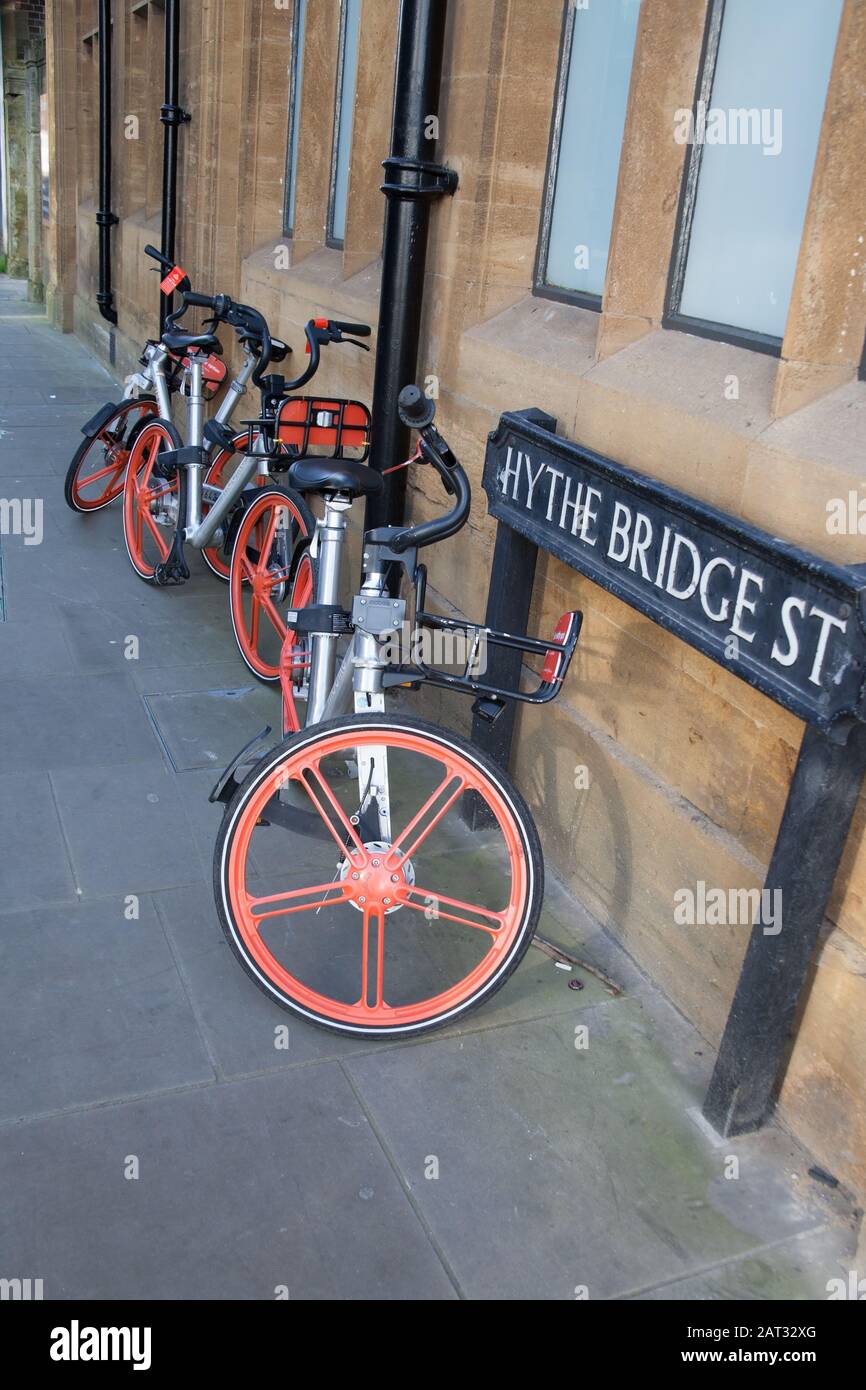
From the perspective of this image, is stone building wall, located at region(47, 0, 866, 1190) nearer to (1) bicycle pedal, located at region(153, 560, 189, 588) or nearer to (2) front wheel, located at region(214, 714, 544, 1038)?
(2) front wheel, located at region(214, 714, 544, 1038)

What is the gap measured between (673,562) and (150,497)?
4031mm

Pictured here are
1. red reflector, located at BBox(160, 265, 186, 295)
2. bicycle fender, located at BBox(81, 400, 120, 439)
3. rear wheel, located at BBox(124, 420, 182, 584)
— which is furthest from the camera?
bicycle fender, located at BBox(81, 400, 120, 439)

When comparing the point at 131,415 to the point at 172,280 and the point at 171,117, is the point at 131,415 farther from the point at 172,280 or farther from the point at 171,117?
the point at 171,117

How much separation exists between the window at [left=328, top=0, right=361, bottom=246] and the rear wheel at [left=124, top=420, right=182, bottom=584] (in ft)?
4.28

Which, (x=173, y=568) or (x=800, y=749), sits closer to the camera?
(x=800, y=749)

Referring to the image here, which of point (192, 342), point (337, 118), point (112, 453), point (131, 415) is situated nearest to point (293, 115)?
point (337, 118)

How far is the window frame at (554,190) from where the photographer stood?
3740 millimetres

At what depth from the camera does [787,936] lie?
99.1 inches

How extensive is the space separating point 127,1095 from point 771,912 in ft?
4.84

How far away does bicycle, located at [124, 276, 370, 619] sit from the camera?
198 inches

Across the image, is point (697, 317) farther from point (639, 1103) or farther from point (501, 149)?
point (639, 1103)

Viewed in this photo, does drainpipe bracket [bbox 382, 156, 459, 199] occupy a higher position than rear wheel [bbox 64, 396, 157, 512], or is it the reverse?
drainpipe bracket [bbox 382, 156, 459, 199]

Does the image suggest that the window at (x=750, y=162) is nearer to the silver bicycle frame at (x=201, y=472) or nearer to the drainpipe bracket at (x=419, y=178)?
the drainpipe bracket at (x=419, y=178)

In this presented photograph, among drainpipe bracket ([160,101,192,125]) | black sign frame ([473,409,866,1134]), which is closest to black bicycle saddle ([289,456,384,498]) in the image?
black sign frame ([473,409,866,1134])
